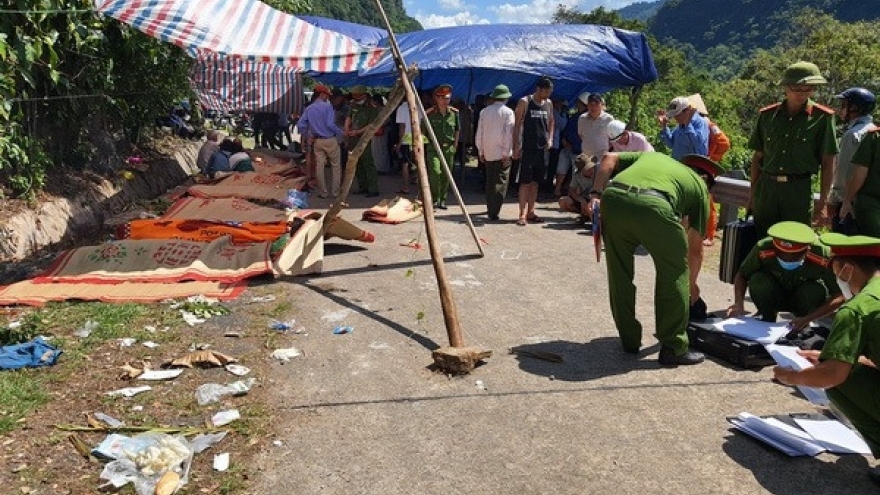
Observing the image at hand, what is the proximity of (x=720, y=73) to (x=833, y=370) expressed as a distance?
11844 cm

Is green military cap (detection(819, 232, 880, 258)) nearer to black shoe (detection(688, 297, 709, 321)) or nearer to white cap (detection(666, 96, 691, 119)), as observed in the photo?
black shoe (detection(688, 297, 709, 321))

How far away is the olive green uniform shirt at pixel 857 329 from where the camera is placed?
3.06 metres

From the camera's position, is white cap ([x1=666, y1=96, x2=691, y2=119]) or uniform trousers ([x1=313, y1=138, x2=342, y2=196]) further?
uniform trousers ([x1=313, y1=138, x2=342, y2=196])

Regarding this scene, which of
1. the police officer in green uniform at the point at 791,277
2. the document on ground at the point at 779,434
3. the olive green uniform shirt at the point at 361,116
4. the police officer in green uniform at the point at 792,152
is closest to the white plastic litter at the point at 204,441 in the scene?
the document on ground at the point at 779,434

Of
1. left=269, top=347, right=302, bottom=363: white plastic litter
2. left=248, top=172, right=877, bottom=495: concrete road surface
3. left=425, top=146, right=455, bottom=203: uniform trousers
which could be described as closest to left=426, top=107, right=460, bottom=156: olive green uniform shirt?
left=425, top=146, right=455, bottom=203: uniform trousers

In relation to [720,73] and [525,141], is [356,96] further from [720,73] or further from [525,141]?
[720,73]

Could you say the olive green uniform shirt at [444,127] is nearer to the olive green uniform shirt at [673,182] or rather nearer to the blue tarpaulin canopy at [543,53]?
the blue tarpaulin canopy at [543,53]

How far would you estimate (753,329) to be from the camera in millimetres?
5070

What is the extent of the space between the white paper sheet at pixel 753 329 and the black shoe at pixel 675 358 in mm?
310

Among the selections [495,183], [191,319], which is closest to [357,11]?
[495,183]

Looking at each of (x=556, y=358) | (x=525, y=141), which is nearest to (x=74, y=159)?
(x=525, y=141)

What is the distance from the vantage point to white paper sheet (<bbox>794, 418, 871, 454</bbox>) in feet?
11.9

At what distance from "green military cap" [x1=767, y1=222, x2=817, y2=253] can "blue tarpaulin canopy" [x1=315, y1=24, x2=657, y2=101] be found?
7758 millimetres

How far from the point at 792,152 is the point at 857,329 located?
2.90m
